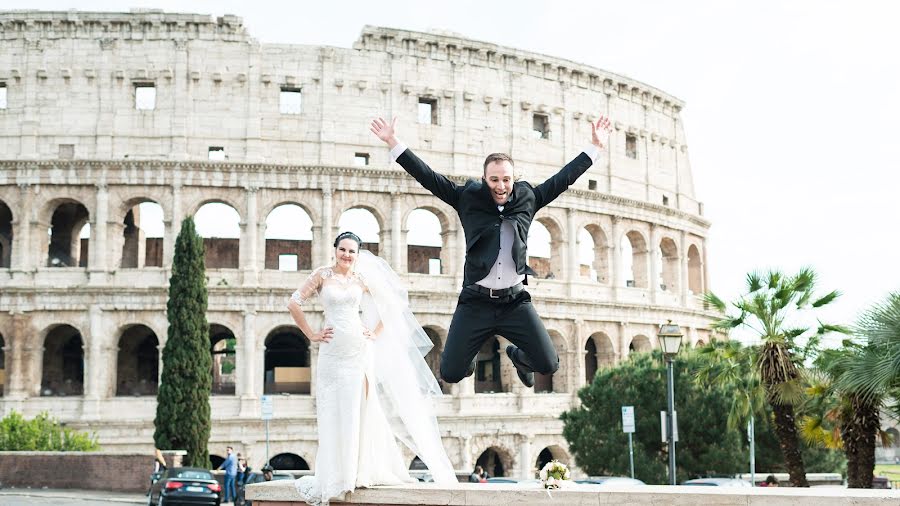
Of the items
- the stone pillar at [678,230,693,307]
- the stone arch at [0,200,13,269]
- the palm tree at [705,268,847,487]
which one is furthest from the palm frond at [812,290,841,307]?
the stone arch at [0,200,13,269]

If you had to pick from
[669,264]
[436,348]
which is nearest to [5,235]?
[436,348]

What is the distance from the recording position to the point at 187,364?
103 feet

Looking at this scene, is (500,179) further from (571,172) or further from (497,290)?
(497,290)

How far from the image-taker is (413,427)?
8.52 m

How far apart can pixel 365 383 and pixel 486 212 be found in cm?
207

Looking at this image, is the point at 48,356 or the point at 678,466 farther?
the point at 48,356

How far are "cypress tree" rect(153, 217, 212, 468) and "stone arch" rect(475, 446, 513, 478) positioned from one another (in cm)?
1181

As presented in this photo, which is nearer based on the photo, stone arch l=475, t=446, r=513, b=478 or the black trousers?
the black trousers

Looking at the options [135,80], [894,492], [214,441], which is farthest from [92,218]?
[894,492]

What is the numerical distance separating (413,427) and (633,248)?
37.1 m

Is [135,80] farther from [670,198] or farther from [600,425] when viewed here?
[670,198]

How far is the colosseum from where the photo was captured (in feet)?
117

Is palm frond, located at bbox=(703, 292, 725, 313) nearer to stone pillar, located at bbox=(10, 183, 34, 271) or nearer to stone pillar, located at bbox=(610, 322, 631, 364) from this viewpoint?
stone pillar, located at bbox=(610, 322, 631, 364)

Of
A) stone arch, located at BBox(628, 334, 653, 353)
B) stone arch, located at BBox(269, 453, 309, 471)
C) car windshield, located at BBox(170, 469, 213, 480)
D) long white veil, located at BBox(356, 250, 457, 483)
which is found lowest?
stone arch, located at BBox(269, 453, 309, 471)
